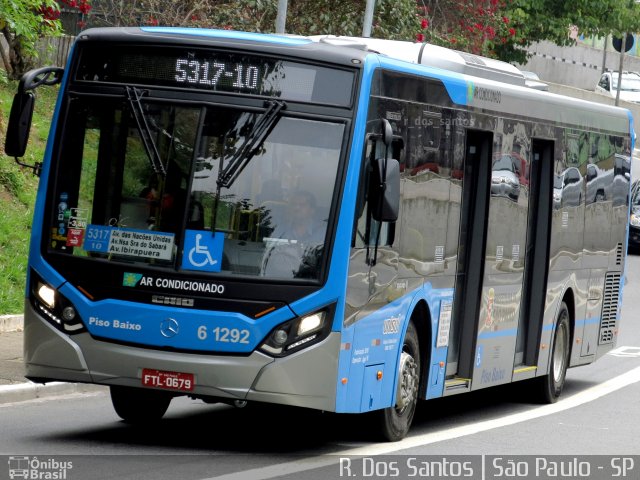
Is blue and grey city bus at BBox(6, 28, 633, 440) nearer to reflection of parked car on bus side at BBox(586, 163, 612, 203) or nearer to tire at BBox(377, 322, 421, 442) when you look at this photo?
tire at BBox(377, 322, 421, 442)

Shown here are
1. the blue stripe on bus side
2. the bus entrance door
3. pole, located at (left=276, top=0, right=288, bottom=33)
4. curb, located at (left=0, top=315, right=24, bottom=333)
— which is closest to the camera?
the blue stripe on bus side

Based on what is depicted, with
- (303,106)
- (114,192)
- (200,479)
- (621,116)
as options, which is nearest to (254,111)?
(303,106)

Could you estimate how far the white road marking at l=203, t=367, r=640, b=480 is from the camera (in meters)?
9.56

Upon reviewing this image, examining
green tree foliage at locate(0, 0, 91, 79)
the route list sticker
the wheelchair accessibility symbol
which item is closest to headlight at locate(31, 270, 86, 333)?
the route list sticker

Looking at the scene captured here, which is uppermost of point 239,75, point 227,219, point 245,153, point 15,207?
point 239,75

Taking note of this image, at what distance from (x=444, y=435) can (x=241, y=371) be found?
2709mm

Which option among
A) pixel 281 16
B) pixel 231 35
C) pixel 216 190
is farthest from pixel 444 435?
pixel 281 16

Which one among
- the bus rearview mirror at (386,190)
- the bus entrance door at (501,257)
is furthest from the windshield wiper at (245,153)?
the bus entrance door at (501,257)

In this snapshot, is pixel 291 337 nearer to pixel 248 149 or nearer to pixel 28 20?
pixel 248 149

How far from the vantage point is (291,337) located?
990 cm

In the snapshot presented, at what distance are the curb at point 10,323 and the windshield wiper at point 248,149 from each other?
6241mm

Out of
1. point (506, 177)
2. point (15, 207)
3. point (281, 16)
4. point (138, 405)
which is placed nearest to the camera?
point (138, 405)

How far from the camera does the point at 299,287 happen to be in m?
9.92

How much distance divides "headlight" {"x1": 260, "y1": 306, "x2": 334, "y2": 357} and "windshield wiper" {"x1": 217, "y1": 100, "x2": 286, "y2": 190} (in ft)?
3.27
